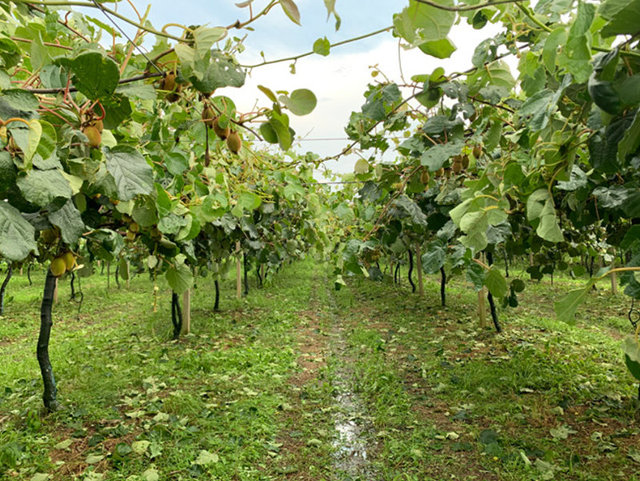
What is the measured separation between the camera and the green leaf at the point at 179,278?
5.42 ft

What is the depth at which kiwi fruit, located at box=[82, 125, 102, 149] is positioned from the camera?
2.89 ft

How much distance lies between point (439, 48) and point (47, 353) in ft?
13.3

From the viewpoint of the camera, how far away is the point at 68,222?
954 mm

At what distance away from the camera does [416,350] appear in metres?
5.82

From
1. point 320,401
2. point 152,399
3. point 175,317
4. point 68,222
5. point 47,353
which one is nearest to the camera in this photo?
point 68,222

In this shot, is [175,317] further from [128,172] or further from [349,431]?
[128,172]

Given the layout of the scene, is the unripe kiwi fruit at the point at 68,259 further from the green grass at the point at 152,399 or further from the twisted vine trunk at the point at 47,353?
the twisted vine trunk at the point at 47,353

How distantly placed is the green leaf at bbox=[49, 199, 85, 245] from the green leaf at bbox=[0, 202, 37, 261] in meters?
0.23

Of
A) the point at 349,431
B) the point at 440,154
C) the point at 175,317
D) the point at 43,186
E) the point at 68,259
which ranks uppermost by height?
the point at 440,154

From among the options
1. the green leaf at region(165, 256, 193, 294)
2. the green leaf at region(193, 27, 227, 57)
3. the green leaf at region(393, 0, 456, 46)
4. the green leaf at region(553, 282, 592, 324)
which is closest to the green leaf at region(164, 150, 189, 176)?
A: the green leaf at region(165, 256, 193, 294)

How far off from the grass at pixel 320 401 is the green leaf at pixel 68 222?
8.19ft

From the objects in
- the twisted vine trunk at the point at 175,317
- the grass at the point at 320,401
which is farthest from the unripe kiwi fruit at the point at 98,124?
the twisted vine trunk at the point at 175,317

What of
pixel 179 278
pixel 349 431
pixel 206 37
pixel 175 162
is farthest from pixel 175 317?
pixel 206 37

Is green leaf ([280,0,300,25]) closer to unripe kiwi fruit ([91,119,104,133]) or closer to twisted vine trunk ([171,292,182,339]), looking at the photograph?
unripe kiwi fruit ([91,119,104,133])
